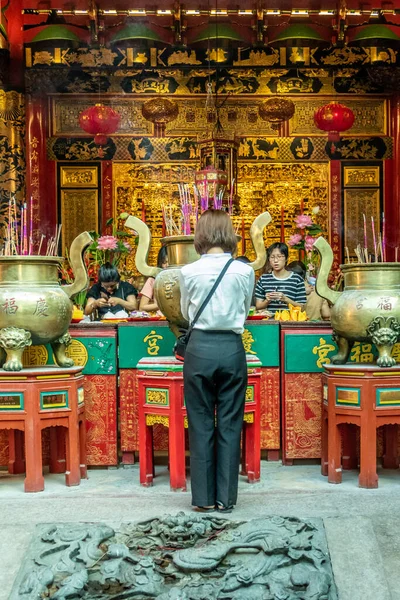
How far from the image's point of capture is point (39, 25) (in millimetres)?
8695

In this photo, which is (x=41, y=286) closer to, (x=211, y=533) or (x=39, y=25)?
(x=211, y=533)

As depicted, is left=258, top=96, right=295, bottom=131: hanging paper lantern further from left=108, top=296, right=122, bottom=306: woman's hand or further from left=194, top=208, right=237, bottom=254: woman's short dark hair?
left=194, top=208, right=237, bottom=254: woman's short dark hair

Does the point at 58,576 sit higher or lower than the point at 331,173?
lower

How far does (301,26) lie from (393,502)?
5549mm

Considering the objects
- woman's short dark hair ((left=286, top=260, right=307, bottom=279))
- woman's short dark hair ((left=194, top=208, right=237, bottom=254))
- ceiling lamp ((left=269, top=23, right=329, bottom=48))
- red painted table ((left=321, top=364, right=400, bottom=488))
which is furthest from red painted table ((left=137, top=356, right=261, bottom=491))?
ceiling lamp ((left=269, top=23, right=329, bottom=48))

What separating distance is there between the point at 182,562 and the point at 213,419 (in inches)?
35.5

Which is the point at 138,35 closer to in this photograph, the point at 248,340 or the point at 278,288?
the point at 278,288

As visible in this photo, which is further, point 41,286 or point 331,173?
point 331,173

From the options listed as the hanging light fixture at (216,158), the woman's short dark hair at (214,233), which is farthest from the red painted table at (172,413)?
the hanging light fixture at (216,158)

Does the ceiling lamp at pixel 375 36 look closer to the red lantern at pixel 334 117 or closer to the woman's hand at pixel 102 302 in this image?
the red lantern at pixel 334 117

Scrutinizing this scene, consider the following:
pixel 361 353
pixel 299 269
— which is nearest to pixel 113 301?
pixel 299 269

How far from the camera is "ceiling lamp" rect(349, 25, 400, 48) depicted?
8.27m

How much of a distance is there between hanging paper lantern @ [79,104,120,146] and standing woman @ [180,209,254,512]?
188 inches

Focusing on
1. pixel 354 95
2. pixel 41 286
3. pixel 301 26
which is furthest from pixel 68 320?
pixel 354 95
